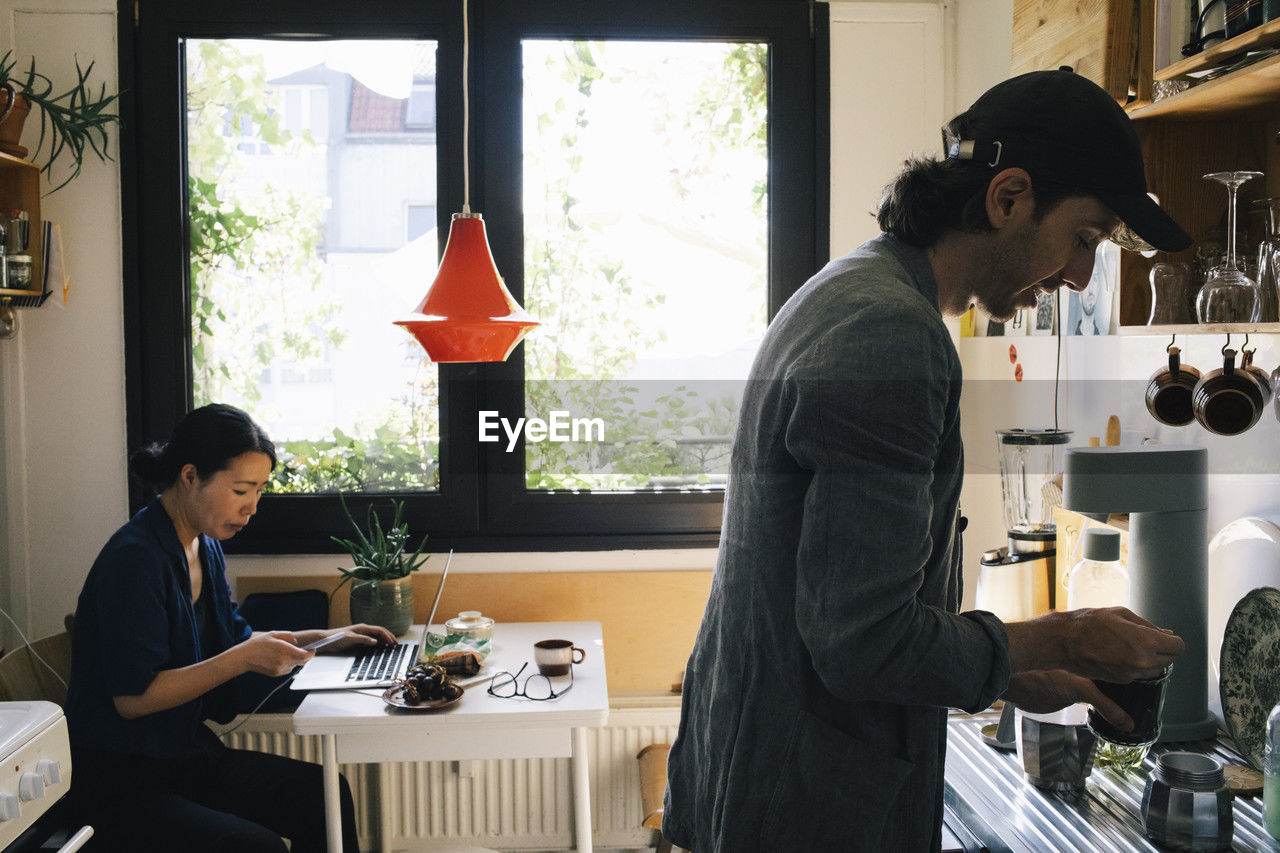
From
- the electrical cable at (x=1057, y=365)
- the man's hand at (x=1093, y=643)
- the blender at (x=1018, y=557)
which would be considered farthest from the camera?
the electrical cable at (x=1057, y=365)

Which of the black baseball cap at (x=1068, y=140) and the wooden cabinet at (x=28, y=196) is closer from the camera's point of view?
the black baseball cap at (x=1068, y=140)

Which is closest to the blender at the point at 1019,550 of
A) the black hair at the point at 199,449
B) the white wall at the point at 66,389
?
the black hair at the point at 199,449

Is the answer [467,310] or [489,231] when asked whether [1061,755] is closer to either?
[467,310]

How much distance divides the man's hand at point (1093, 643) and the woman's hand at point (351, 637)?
174cm

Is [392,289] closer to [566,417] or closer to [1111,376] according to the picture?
[566,417]

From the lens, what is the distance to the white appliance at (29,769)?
4.86ft

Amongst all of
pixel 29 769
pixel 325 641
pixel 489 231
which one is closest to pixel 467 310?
pixel 489 231

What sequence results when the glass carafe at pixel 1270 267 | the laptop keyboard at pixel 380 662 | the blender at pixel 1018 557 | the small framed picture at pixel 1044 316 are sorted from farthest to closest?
the laptop keyboard at pixel 380 662, the small framed picture at pixel 1044 316, the blender at pixel 1018 557, the glass carafe at pixel 1270 267

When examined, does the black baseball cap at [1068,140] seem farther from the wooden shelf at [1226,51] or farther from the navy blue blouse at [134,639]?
the navy blue blouse at [134,639]

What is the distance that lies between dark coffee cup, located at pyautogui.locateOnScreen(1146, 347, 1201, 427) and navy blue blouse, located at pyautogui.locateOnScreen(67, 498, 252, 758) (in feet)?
6.03

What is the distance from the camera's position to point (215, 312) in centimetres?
289

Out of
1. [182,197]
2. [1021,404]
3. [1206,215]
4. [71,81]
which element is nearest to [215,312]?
[182,197]

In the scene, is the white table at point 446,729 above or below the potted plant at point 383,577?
below

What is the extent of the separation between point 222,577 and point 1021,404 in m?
1.87
